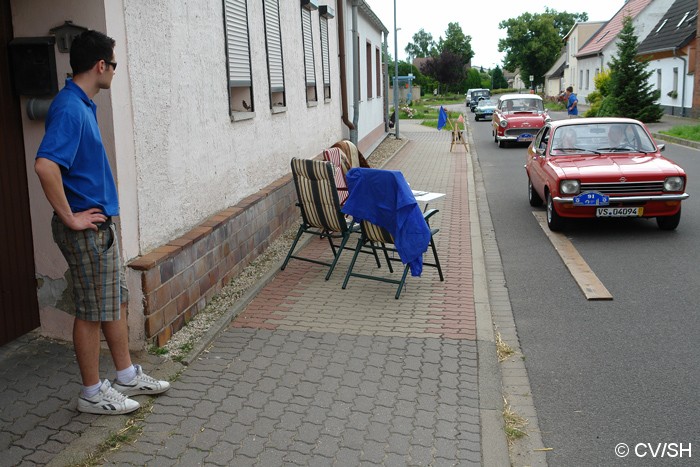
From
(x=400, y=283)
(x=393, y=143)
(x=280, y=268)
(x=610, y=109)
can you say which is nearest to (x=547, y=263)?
(x=400, y=283)

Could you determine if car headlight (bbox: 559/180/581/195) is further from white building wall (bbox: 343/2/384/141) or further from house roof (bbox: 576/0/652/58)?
house roof (bbox: 576/0/652/58)

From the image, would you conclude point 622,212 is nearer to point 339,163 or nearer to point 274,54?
point 339,163

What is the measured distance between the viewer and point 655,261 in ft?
27.5

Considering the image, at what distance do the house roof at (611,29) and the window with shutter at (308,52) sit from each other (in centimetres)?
4489

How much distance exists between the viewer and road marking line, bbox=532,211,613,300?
7129 millimetres

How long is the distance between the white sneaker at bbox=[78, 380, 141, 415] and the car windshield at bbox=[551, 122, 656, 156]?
822 centimetres

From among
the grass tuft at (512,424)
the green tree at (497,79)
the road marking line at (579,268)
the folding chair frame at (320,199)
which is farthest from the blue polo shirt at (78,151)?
the green tree at (497,79)

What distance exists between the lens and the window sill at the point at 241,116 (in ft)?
25.6

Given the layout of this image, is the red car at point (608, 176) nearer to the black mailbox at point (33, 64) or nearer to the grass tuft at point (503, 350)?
the grass tuft at point (503, 350)

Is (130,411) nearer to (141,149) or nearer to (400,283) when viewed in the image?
(141,149)

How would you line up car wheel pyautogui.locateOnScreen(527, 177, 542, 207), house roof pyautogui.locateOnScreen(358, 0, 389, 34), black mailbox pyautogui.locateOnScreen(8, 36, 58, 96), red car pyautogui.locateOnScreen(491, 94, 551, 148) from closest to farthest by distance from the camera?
black mailbox pyautogui.locateOnScreen(8, 36, 58, 96) → car wheel pyautogui.locateOnScreen(527, 177, 542, 207) → house roof pyautogui.locateOnScreen(358, 0, 389, 34) → red car pyautogui.locateOnScreen(491, 94, 551, 148)

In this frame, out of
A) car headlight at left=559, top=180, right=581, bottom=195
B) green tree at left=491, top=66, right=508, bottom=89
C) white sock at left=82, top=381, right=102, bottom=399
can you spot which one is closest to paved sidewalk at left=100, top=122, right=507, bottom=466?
white sock at left=82, top=381, right=102, bottom=399

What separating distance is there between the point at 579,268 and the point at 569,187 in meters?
1.81

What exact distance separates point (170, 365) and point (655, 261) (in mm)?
5734
